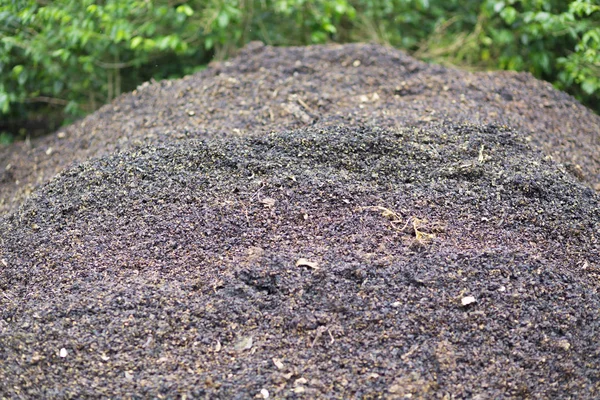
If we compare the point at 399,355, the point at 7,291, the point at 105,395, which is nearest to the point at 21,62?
the point at 7,291

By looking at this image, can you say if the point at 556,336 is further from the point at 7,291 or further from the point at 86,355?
the point at 7,291

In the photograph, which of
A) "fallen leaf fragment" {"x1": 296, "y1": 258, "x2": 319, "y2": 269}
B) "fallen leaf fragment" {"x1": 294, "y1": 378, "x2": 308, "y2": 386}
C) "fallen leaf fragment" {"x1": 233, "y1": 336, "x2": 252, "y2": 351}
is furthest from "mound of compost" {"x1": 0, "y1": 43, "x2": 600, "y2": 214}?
"fallen leaf fragment" {"x1": 294, "y1": 378, "x2": 308, "y2": 386}

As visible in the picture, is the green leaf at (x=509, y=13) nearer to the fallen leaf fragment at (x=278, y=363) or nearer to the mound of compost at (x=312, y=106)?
the mound of compost at (x=312, y=106)

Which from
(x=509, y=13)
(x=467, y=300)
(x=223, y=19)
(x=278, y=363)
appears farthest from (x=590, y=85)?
(x=278, y=363)

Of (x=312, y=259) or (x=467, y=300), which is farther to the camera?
(x=312, y=259)

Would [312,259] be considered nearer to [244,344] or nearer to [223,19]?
[244,344]

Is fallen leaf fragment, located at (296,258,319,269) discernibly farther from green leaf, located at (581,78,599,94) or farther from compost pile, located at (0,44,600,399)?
green leaf, located at (581,78,599,94)

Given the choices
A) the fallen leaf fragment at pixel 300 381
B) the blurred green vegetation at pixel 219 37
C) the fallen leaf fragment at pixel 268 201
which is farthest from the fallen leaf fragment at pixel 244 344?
the blurred green vegetation at pixel 219 37
